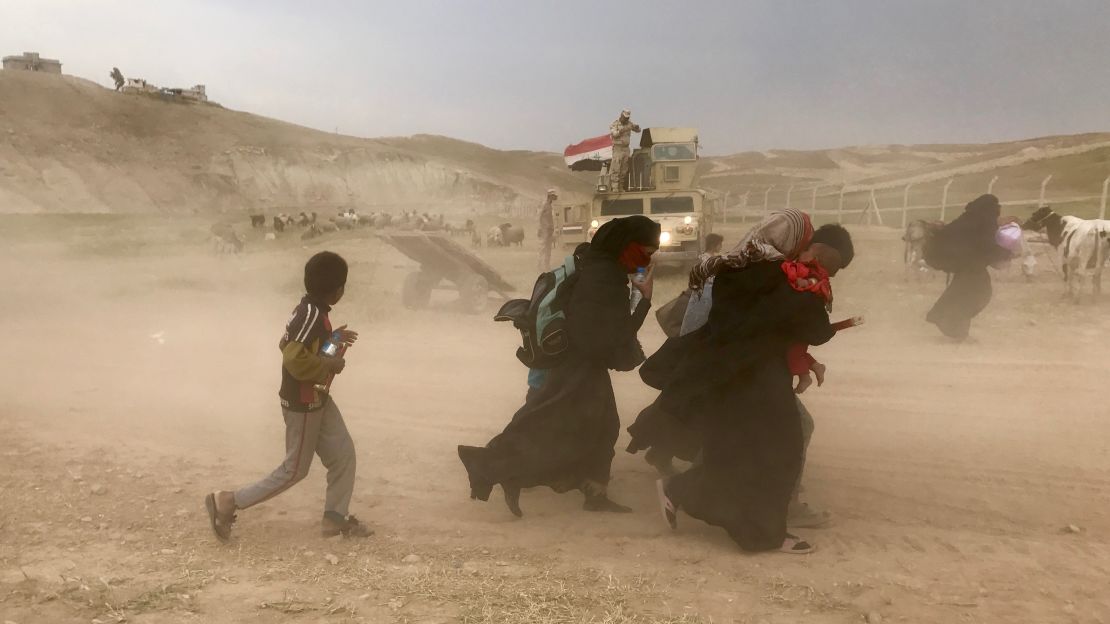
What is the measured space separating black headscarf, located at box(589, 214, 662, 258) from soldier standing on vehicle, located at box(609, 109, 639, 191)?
45.9 feet

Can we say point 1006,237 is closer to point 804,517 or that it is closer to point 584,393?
point 804,517

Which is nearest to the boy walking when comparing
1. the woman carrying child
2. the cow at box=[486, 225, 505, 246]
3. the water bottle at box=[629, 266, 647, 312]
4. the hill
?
the water bottle at box=[629, 266, 647, 312]

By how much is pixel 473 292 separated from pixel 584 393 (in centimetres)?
920

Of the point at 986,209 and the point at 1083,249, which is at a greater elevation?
the point at 986,209

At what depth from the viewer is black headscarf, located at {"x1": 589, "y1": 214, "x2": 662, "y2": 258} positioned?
477 cm

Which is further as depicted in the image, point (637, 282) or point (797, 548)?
point (637, 282)

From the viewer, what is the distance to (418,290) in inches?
571

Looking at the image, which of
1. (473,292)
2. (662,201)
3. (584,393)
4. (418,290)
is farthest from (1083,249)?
(584,393)

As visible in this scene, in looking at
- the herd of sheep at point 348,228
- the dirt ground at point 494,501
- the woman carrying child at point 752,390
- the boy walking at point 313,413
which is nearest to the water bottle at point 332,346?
the boy walking at point 313,413

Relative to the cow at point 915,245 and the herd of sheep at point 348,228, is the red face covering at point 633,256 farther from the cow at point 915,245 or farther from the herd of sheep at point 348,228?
the herd of sheep at point 348,228

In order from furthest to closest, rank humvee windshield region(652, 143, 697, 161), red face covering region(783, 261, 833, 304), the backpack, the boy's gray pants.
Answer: humvee windshield region(652, 143, 697, 161) < the backpack < the boy's gray pants < red face covering region(783, 261, 833, 304)

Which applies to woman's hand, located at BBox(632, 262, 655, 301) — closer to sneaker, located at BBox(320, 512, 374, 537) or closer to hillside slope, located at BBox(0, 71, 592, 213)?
sneaker, located at BBox(320, 512, 374, 537)

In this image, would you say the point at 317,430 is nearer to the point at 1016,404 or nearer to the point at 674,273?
the point at 1016,404

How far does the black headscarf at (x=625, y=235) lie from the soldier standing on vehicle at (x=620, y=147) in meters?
14.0
